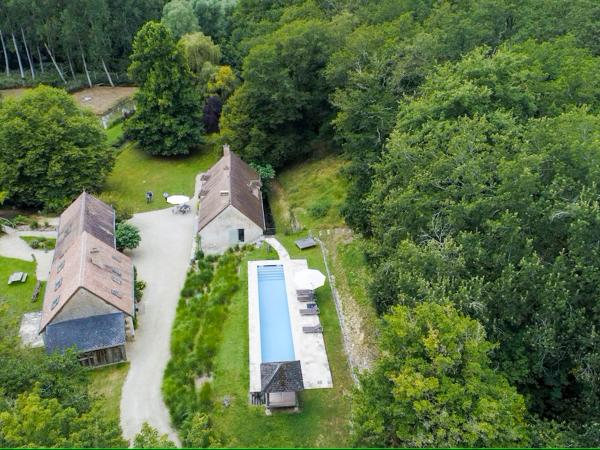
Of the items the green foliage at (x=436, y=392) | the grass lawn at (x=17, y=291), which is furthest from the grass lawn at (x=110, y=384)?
the green foliage at (x=436, y=392)

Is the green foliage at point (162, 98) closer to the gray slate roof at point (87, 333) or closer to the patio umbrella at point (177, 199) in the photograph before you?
the patio umbrella at point (177, 199)

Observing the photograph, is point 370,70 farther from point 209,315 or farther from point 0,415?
point 0,415

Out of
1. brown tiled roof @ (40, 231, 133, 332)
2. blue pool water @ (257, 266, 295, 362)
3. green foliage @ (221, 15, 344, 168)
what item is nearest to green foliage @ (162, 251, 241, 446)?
blue pool water @ (257, 266, 295, 362)

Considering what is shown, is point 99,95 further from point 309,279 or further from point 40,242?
point 309,279

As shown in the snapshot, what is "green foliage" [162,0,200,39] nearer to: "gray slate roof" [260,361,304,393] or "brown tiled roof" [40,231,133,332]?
"brown tiled roof" [40,231,133,332]

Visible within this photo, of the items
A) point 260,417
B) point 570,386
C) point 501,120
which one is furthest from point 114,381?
point 501,120

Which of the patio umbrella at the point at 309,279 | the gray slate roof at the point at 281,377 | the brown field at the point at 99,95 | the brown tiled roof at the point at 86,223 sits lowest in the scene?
the patio umbrella at the point at 309,279
